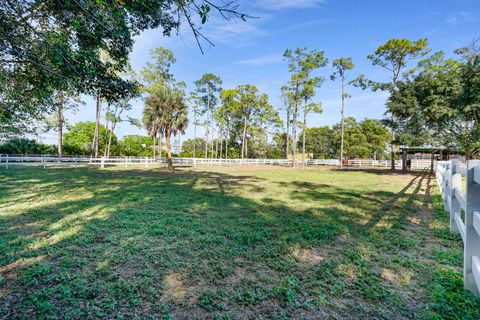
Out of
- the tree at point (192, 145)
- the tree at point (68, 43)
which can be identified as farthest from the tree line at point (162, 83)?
the tree at point (192, 145)

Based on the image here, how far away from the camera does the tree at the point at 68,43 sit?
345 cm

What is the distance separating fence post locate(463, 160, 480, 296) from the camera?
211cm

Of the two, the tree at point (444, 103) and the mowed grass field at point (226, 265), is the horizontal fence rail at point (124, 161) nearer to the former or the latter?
the tree at point (444, 103)

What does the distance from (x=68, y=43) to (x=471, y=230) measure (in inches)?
267

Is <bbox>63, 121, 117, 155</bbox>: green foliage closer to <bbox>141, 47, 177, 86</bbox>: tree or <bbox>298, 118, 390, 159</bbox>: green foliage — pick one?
<bbox>141, 47, 177, 86</bbox>: tree

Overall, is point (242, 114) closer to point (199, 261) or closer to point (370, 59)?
point (370, 59)

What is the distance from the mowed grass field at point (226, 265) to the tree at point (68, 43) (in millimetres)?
2493

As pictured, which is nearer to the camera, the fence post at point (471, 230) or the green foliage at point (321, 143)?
the fence post at point (471, 230)

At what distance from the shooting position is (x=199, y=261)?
2.73m

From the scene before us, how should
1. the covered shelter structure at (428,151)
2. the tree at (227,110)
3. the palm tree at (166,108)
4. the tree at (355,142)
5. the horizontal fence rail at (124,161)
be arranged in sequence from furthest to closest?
1. the tree at (355,142)
2. the tree at (227,110)
3. the covered shelter structure at (428,151)
4. the horizontal fence rail at (124,161)
5. the palm tree at (166,108)

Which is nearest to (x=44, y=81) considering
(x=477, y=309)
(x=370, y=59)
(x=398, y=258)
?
(x=398, y=258)

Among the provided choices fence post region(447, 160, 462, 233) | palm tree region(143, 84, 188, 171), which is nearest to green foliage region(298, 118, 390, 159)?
palm tree region(143, 84, 188, 171)

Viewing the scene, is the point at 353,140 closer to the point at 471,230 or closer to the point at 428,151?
the point at 428,151

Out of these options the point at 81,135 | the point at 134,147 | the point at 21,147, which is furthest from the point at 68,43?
the point at 81,135
